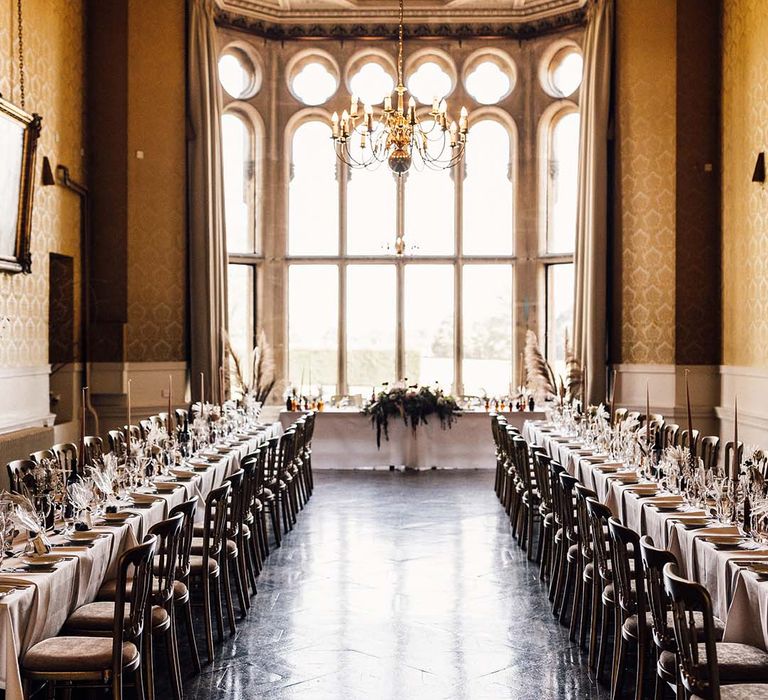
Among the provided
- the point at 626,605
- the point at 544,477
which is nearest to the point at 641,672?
the point at 626,605

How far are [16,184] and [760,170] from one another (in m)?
7.05

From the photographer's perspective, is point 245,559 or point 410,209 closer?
point 245,559

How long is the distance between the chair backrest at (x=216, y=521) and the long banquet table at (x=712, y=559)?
8.16 feet

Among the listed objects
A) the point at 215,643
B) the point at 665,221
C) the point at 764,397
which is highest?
the point at 665,221

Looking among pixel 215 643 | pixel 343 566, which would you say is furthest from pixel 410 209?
pixel 215 643

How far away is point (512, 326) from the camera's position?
13.2 meters

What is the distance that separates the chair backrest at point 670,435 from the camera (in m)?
7.93

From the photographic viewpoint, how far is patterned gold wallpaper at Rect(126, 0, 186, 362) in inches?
426

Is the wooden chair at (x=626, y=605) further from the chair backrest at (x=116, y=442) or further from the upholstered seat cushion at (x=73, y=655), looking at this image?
the chair backrest at (x=116, y=442)

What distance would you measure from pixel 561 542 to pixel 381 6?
9512 mm

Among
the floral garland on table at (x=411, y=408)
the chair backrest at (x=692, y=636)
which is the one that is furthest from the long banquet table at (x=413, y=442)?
the chair backrest at (x=692, y=636)

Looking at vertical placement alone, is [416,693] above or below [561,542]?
below

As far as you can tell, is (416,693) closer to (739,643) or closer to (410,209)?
(739,643)

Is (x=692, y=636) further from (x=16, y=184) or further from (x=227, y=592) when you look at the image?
(x=16, y=184)
